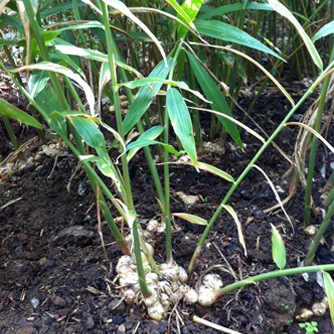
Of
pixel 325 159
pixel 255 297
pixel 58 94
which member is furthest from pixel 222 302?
pixel 325 159

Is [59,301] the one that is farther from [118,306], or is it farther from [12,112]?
[12,112]

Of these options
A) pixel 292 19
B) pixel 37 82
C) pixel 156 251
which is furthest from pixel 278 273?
pixel 37 82

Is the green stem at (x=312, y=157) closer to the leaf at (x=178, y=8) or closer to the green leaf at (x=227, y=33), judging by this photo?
the green leaf at (x=227, y=33)

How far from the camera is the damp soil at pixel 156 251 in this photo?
67 cm

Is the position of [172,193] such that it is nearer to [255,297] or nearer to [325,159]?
[255,297]

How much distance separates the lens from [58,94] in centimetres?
60

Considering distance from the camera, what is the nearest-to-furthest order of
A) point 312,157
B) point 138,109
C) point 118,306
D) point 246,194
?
point 138,109 → point 118,306 → point 312,157 → point 246,194

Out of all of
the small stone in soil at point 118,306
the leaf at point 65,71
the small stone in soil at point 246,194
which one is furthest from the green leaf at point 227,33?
the small stone in soil at point 118,306

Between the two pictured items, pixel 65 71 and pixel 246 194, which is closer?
pixel 65 71

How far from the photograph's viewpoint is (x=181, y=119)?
1.81 feet

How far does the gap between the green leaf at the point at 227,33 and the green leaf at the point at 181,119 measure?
0.68 ft

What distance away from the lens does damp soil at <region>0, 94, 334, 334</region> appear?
0.67m

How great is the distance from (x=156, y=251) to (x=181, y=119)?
0.40 m

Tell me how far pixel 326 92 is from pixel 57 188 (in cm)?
82
